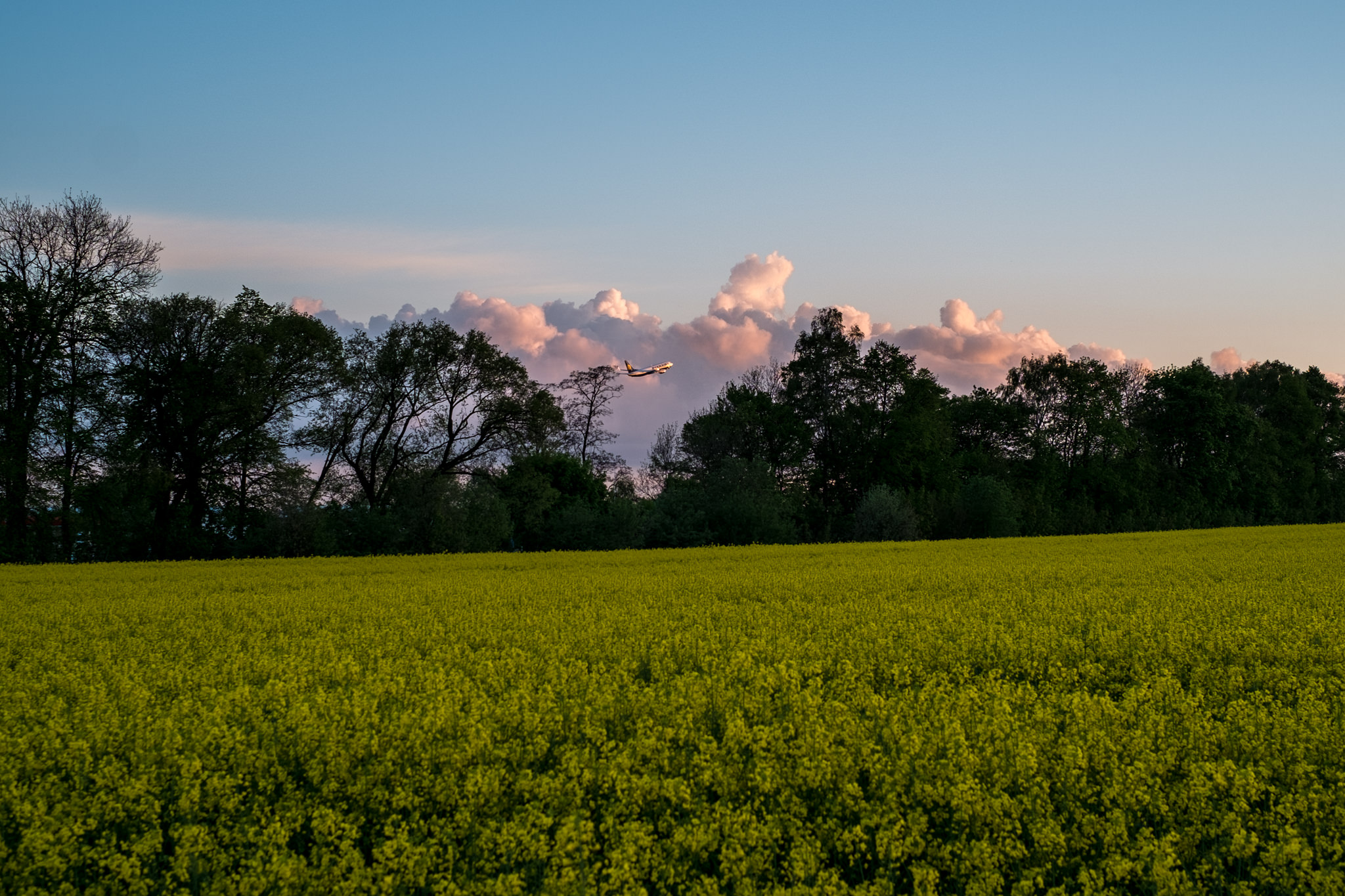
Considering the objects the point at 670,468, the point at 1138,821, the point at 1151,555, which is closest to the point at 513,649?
the point at 1138,821

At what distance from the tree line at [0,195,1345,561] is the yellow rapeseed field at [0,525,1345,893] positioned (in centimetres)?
2513

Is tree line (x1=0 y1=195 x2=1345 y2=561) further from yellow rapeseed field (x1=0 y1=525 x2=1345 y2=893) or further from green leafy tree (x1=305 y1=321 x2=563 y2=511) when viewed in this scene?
yellow rapeseed field (x1=0 y1=525 x2=1345 y2=893)

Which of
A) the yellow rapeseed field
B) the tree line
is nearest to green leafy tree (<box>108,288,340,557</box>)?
the tree line

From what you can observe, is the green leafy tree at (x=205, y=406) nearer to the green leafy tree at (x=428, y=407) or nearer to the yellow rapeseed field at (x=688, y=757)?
the green leafy tree at (x=428, y=407)

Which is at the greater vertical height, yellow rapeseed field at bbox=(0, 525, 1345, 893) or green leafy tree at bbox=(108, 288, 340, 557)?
green leafy tree at bbox=(108, 288, 340, 557)

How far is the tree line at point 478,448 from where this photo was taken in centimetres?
3422

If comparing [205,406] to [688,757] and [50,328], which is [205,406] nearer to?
[50,328]

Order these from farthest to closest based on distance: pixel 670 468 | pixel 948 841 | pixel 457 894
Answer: pixel 670 468 < pixel 948 841 < pixel 457 894

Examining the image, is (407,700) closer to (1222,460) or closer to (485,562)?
(485,562)

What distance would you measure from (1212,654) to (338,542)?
33448 millimetres

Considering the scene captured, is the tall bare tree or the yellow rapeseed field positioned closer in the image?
the yellow rapeseed field

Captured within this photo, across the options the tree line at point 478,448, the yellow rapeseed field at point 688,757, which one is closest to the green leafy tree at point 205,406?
the tree line at point 478,448

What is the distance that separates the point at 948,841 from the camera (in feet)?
17.8

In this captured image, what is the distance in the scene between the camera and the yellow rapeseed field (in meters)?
4.87
